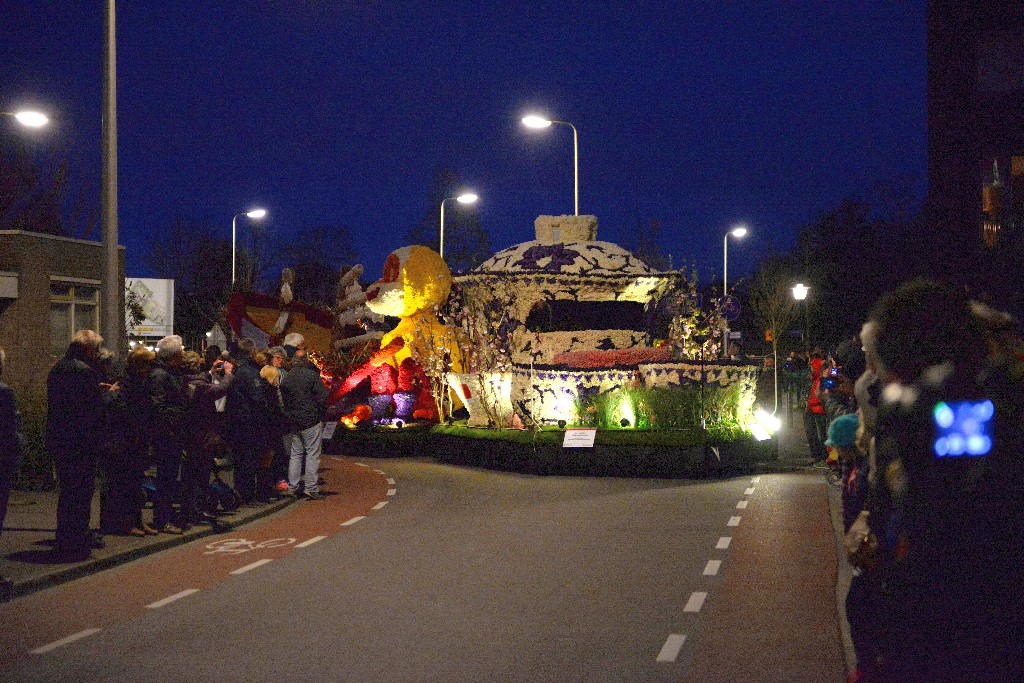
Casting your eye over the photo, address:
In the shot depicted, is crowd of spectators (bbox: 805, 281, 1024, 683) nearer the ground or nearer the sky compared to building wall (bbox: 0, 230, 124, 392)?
nearer the ground

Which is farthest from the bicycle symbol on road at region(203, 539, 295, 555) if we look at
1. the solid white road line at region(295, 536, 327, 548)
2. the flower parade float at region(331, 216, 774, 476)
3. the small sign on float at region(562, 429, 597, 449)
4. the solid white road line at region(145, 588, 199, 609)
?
the flower parade float at region(331, 216, 774, 476)

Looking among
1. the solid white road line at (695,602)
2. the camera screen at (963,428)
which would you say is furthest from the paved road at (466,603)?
the camera screen at (963,428)

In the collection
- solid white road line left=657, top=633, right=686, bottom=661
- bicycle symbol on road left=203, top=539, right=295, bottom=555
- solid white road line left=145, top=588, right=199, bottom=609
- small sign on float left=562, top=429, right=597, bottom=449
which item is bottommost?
solid white road line left=657, top=633, right=686, bottom=661

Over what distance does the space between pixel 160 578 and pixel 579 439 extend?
10494 millimetres

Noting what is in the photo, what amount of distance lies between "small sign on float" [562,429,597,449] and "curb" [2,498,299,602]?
6.59 meters

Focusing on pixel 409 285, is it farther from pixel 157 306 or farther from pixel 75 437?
pixel 157 306

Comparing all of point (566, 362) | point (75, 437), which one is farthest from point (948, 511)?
point (566, 362)

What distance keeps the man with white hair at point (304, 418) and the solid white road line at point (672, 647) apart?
29.9 feet

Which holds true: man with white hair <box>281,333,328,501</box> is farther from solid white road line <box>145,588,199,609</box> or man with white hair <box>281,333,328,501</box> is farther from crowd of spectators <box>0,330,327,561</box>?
solid white road line <box>145,588,199,609</box>

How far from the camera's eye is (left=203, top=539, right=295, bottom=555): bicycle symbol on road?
12.0 metres

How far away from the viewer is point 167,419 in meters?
12.1

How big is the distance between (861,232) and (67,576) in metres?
Answer: 44.4

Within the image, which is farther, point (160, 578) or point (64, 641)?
point (160, 578)

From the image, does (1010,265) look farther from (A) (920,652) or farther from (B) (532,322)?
(A) (920,652)
